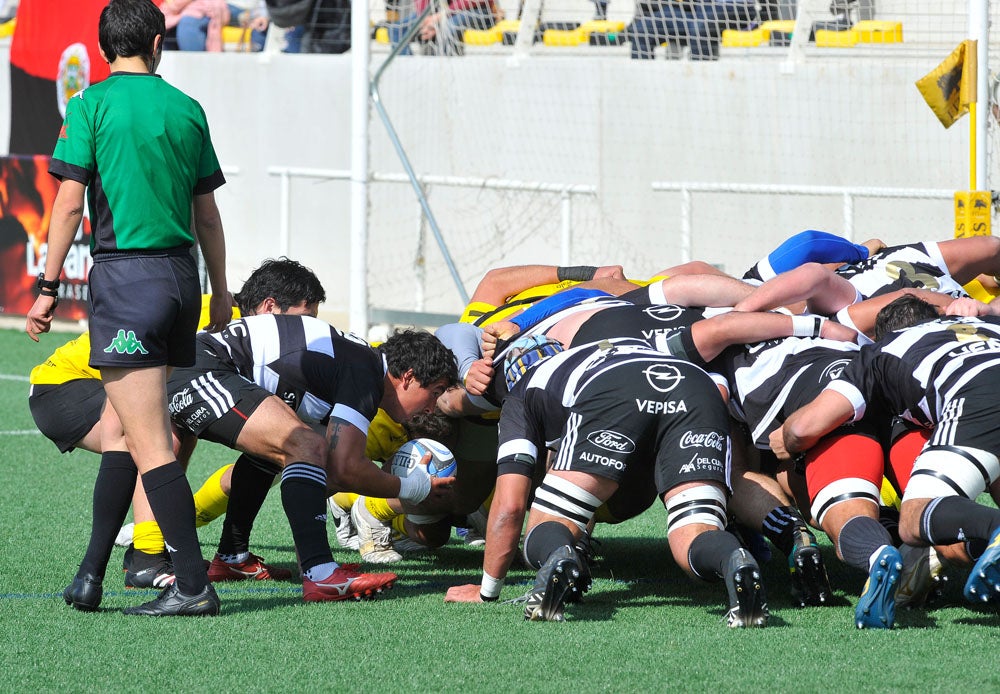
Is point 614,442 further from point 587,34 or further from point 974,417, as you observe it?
point 587,34

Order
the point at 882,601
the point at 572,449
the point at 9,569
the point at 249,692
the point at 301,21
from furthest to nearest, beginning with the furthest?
the point at 301,21 → the point at 9,569 → the point at 572,449 → the point at 882,601 → the point at 249,692

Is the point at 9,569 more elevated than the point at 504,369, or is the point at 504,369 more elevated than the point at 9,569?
the point at 504,369

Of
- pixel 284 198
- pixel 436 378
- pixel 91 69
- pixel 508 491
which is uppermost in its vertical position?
pixel 91 69

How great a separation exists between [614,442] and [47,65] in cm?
1090

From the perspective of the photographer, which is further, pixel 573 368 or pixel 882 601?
pixel 573 368

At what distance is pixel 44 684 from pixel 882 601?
2.37 meters

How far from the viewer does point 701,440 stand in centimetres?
418

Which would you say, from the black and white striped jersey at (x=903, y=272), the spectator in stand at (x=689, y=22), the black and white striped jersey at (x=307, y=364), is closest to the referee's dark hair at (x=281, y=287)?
the black and white striped jersey at (x=307, y=364)

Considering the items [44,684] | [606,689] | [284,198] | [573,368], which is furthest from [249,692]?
[284,198]

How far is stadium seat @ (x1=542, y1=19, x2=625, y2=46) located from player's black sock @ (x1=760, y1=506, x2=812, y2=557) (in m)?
8.44

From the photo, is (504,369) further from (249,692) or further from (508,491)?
(249,692)

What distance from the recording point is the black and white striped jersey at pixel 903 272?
5.67 meters

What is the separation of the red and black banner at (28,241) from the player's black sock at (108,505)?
8766 millimetres

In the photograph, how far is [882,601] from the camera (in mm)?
3895
